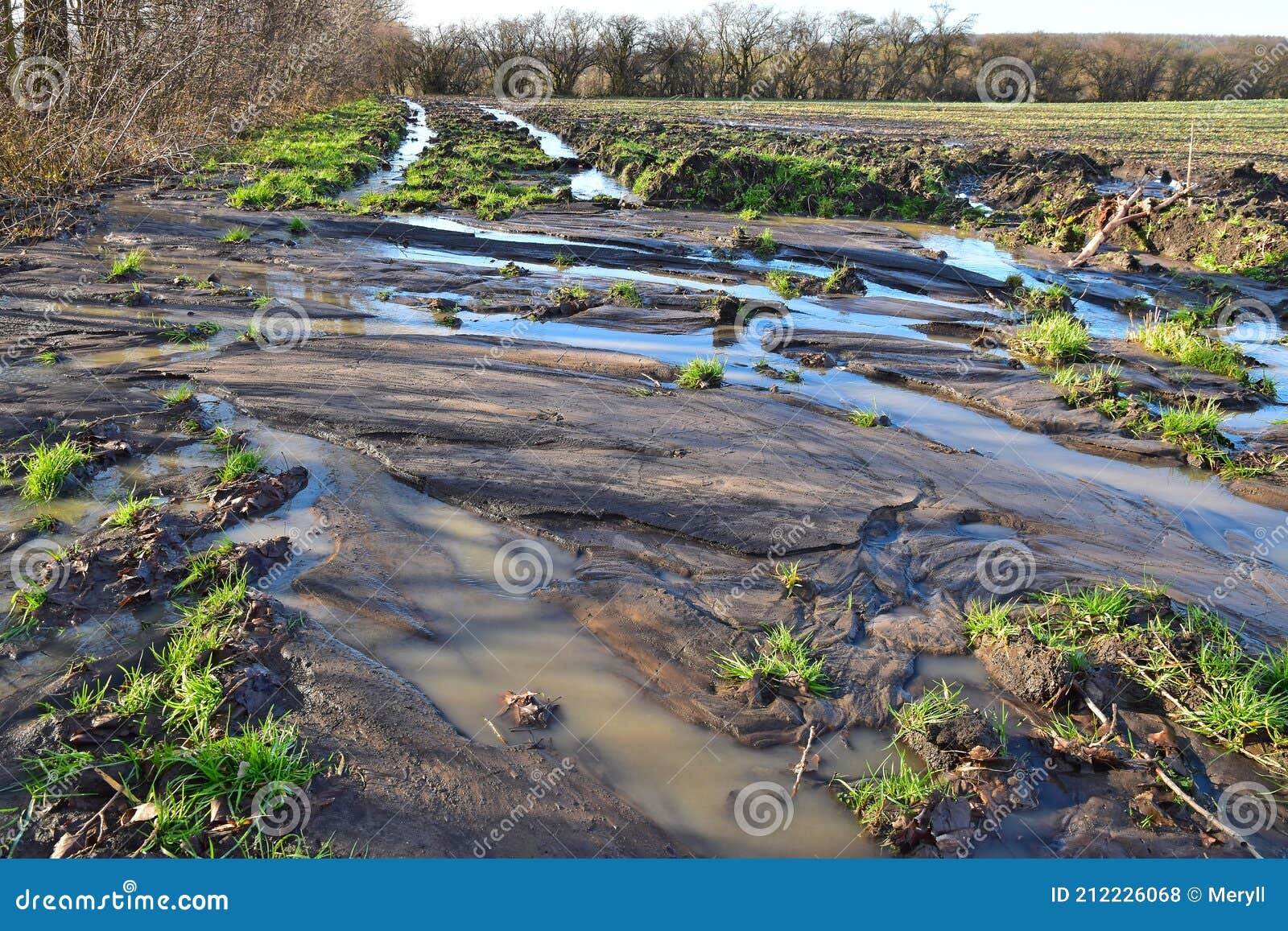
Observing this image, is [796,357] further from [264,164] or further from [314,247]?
[264,164]

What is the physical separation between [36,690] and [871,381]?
7145 millimetres

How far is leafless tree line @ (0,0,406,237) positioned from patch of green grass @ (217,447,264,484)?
352 inches

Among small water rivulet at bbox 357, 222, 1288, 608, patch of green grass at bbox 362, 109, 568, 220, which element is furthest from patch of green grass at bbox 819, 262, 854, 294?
patch of green grass at bbox 362, 109, 568, 220

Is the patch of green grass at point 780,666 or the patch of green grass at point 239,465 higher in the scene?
the patch of green grass at point 239,465

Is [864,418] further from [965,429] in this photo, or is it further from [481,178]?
[481,178]

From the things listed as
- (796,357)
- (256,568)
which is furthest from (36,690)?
(796,357)

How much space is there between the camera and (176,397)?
6.24m

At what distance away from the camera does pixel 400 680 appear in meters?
3.71

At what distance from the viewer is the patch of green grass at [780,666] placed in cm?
381

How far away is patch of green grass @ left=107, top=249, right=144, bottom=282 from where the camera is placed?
31.0ft

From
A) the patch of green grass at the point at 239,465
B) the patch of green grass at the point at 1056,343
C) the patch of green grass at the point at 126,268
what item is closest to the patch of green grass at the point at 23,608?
the patch of green grass at the point at 239,465

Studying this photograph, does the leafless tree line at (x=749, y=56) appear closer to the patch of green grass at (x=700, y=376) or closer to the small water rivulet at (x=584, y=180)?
the small water rivulet at (x=584, y=180)

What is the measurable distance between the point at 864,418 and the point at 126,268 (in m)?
8.97

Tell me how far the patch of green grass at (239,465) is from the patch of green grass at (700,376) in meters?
3.72
